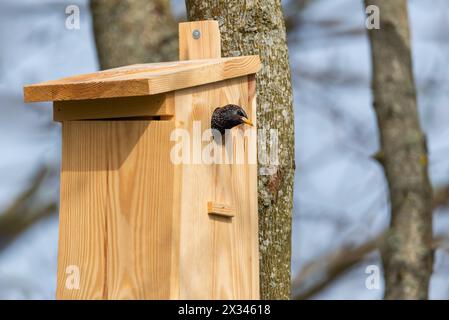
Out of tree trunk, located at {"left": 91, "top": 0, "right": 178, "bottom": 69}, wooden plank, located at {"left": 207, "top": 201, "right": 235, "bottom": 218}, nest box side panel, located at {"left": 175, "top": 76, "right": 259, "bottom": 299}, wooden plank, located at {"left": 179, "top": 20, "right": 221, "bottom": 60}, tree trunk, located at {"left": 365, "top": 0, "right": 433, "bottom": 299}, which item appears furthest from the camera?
tree trunk, located at {"left": 365, "top": 0, "right": 433, "bottom": 299}

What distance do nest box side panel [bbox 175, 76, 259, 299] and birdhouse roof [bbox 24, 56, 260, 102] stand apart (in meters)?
0.05

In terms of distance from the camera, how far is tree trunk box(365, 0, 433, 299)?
5.75 metres

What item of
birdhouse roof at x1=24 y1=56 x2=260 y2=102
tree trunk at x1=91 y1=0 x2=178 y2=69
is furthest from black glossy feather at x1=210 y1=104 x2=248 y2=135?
tree trunk at x1=91 y1=0 x2=178 y2=69

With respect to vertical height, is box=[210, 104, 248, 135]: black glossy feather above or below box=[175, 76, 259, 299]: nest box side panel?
above

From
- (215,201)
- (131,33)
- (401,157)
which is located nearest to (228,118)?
(215,201)

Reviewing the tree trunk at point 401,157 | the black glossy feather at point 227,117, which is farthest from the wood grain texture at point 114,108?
the tree trunk at point 401,157

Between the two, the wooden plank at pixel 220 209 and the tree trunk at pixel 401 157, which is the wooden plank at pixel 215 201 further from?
the tree trunk at pixel 401 157

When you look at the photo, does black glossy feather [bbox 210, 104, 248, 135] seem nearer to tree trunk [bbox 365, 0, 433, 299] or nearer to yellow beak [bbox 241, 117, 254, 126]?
yellow beak [bbox 241, 117, 254, 126]

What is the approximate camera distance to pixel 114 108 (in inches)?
111

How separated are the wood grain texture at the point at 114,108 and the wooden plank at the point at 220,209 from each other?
36 centimetres

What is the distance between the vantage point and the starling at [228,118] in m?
2.90

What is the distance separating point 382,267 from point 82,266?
11.4 ft

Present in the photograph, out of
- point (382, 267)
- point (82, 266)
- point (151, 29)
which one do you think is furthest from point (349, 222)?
point (82, 266)
